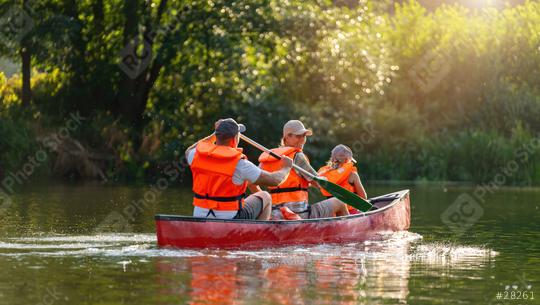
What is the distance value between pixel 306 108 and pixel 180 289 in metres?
19.7

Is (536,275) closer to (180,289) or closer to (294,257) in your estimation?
(294,257)

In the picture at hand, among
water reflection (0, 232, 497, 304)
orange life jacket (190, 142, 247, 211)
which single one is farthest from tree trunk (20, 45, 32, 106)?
orange life jacket (190, 142, 247, 211)

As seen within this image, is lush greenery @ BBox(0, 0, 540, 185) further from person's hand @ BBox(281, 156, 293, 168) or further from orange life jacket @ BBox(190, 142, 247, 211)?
orange life jacket @ BBox(190, 142, 247, 211)

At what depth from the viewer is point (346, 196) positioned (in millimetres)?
15242

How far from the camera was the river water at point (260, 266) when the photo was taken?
32.7 ft

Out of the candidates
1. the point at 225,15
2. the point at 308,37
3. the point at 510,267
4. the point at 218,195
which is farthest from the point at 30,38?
the point at 510,267

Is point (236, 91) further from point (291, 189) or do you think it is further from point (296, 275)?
point (296, 275)

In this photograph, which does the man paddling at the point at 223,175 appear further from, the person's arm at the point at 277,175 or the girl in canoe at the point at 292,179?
the girl in canoe at the point at 292,179

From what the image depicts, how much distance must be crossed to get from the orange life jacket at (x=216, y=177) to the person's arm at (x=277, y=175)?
227 mm

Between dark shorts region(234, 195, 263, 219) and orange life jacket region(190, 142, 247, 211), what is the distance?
227mm

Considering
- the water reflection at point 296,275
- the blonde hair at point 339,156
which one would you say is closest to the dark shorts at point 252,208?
the water reflection at point 296,275

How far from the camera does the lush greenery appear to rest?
2853 centimetres

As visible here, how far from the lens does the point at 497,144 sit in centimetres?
2947

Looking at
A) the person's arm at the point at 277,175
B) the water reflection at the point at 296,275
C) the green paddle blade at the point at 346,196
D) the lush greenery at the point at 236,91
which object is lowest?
the water reflection at the point at 296,275
